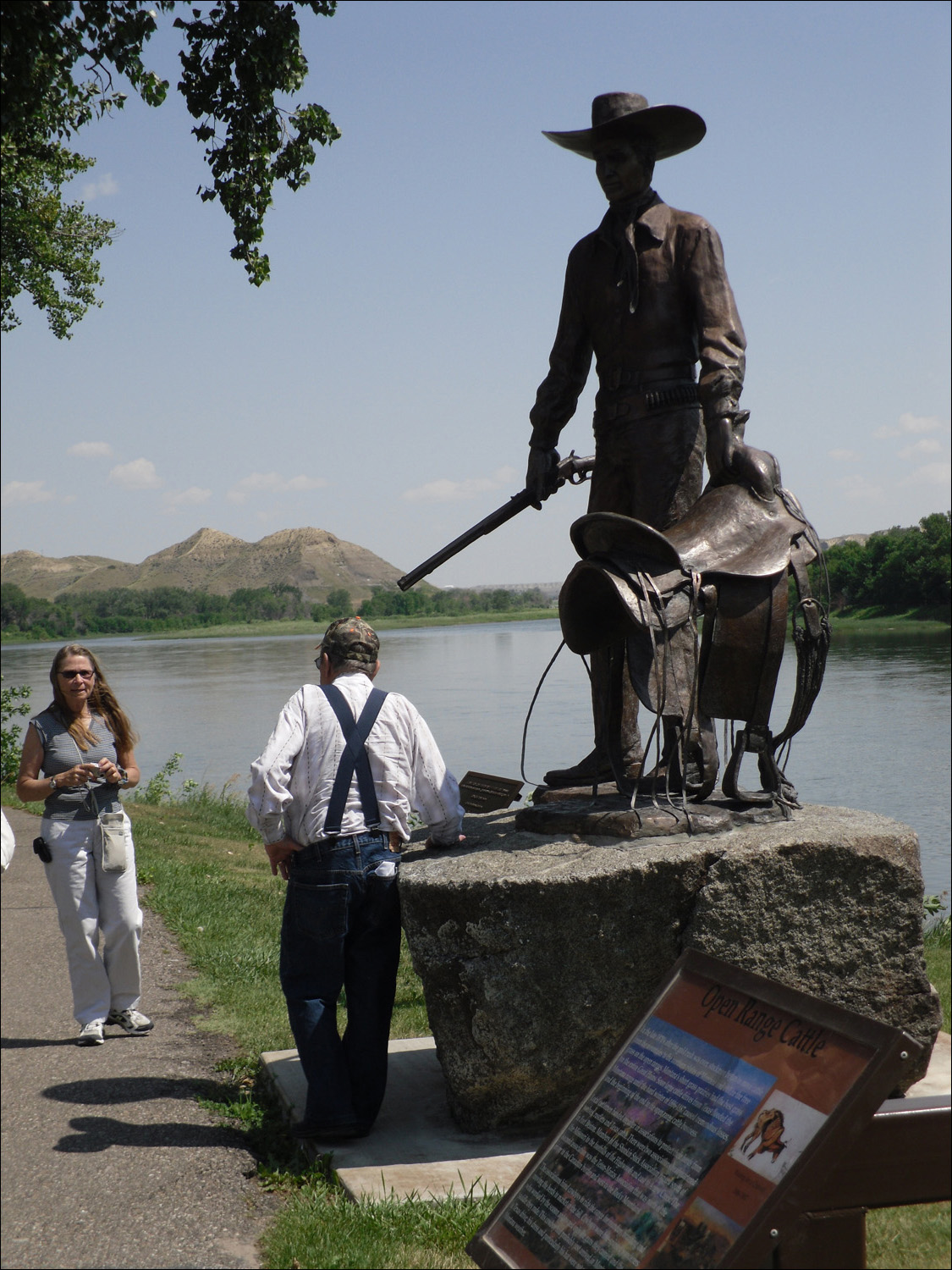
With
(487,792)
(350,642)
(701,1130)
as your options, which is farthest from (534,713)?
(701,1130)

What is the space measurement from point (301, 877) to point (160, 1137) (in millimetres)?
1197

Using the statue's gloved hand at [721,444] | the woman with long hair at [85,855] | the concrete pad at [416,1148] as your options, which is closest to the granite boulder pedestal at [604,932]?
the concrete pad at [416,1148]

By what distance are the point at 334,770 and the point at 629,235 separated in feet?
8.44

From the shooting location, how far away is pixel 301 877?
416 centimetres

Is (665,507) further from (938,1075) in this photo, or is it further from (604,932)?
(938,1075)

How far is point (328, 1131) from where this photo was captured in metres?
4.12

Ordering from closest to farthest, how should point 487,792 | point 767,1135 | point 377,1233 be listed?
1. point 767,1135
2. point 377,1233
3. point 487,792

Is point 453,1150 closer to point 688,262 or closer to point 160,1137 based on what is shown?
point 160,1137

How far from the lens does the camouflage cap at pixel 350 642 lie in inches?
171

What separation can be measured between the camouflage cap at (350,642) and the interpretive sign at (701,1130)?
2.36 metres

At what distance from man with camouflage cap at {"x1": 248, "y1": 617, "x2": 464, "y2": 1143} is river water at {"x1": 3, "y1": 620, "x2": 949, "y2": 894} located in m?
7.39

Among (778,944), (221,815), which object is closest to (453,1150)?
(778,944)

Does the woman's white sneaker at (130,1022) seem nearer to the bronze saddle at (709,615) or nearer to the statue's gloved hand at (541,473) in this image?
the bronze saddle at (709,615)

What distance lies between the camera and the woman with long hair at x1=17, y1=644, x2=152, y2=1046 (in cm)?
562
